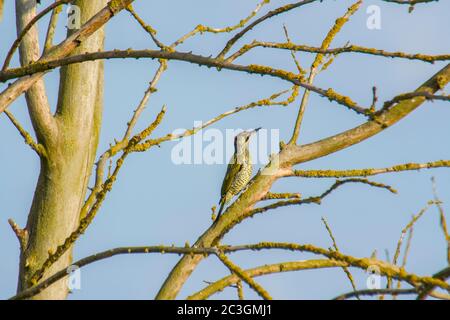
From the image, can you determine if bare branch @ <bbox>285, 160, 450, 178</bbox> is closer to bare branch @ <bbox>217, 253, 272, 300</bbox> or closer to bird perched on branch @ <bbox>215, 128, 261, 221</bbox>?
bare branch @ <bbox>217, 253, 272, 300</bbox>

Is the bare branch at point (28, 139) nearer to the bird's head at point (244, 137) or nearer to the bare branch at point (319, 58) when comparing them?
the bare branch at point (319, 58)

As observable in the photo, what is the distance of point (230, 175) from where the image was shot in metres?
8.21

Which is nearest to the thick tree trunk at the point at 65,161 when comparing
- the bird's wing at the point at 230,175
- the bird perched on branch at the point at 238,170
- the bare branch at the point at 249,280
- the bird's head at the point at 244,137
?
the bare branch at the point at 249,280

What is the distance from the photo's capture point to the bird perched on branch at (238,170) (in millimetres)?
8117

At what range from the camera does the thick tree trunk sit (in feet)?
15.4

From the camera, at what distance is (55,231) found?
4.71 meters

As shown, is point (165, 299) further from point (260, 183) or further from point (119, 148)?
point (119, 148)

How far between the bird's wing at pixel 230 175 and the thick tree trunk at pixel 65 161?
309 centimetres

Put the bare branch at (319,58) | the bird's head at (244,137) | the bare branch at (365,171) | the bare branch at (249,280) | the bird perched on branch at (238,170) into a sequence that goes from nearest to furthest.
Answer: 1. the bare branch at (249,280)
2. the bare branch at (365,171)
3. the bare branch at (319,58)
4. the bird perched on branch at (238,170)
5. the bird's head at (244,137)

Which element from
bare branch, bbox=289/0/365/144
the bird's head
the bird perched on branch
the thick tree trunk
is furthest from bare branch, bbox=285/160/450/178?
the bird's head

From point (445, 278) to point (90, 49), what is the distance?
2.89 meters

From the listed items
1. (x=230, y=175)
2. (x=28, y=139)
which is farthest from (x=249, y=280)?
(x=230, y=175)

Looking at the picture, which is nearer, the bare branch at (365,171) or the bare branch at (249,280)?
the bare branch at (249,280)
